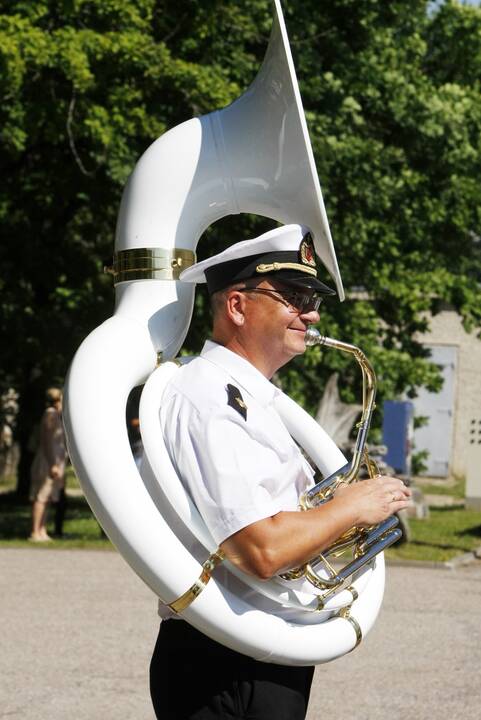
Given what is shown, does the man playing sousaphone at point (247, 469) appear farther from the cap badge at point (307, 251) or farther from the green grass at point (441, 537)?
the green grass at point (441, 537)

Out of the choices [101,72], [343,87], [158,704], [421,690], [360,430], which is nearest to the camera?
[158,704]

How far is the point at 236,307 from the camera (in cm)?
295

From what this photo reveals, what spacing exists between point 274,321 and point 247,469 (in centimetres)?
38

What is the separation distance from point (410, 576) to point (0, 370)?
28.5 ft

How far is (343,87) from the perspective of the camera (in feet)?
50.5

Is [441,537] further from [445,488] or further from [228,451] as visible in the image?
[228,451]

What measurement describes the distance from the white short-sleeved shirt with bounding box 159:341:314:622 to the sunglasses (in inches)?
6.0

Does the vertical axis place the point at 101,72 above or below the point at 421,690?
above

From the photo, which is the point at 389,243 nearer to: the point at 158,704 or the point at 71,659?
the point at 71,659

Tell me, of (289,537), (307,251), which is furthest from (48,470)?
(289,537)

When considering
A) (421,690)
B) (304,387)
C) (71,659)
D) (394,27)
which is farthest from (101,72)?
(421,690)

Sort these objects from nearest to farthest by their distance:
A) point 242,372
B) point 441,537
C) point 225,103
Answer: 1. point 242,372
2. point 225,103
3. point 441,537

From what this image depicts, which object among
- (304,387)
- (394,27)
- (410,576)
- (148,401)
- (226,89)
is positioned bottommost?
(410,576)

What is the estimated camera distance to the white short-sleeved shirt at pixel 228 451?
2.70 m
